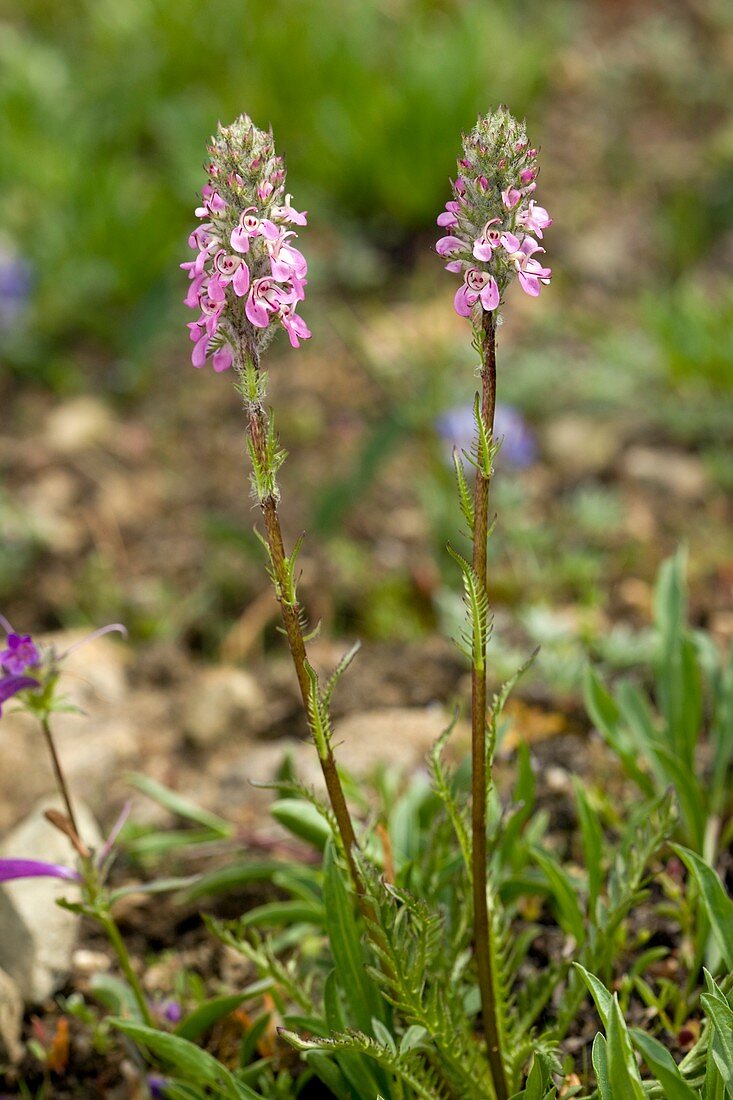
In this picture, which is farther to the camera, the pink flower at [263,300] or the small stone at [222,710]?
the small stone at [222,710]

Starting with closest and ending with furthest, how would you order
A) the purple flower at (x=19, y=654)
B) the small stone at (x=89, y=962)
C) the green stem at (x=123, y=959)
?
the purple flower at (x=19, y=654)
the green stem at (x=123, y=959)
the small stone at (x=89, y=962)

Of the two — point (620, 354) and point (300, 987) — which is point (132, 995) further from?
point (620, 354)

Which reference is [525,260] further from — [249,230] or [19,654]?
[19,654]

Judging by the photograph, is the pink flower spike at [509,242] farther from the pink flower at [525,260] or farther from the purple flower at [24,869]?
the purple flower at [24,869]

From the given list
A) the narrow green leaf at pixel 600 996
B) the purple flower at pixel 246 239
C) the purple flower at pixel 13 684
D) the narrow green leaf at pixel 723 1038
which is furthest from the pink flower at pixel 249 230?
the narrow green leaf at pixel 723 1038

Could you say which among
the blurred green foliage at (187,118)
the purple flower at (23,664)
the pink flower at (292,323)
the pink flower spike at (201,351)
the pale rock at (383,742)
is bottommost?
the pale rock at (383,742)

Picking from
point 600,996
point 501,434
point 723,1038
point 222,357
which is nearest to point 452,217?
point 222,357
